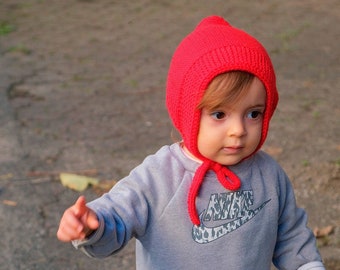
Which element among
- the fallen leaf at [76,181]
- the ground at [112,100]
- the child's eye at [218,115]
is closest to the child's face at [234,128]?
the child's eye at [218,115]

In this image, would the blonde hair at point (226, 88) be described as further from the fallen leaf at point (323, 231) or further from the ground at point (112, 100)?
the fallen leaf at point (323, 231)

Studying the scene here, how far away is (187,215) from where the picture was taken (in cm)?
214

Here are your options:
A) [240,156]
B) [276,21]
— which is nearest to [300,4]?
[276,21]

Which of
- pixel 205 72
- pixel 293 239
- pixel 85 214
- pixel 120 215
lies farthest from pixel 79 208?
pixel 293 239

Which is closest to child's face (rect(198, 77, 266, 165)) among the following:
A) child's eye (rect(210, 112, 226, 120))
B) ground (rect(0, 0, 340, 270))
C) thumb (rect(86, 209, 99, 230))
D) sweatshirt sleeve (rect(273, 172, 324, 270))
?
child's eye (rect(210, 112, 226, 120))

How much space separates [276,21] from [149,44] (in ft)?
4.97

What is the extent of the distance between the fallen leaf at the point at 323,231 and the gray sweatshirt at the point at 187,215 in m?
1.19

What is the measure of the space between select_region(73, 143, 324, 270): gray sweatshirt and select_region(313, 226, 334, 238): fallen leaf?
119cm

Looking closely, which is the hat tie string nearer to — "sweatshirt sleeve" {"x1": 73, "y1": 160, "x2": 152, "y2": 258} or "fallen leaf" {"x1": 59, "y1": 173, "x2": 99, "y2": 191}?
"sweatshirt sleeve" {"x1": 73, "y1": 160, "x2": 152, "y2": 258}

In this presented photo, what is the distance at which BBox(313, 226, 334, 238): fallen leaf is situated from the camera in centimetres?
340

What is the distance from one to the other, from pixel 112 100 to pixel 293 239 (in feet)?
9.86

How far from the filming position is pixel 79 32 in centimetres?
714

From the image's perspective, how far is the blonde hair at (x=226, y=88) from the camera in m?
2.04

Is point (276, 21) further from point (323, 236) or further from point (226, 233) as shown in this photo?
point (226, 233)
